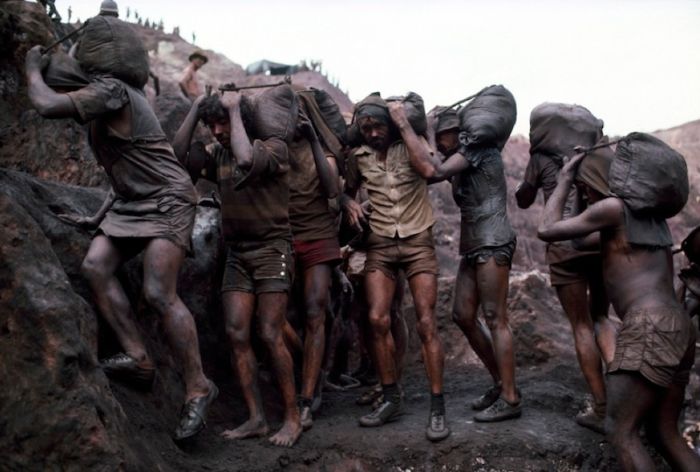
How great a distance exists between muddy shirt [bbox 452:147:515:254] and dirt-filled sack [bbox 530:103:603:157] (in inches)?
15.6

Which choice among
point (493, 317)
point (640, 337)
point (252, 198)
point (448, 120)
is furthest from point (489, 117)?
point (640, 337)

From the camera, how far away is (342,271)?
8.40 meters

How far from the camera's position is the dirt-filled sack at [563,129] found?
6859mm

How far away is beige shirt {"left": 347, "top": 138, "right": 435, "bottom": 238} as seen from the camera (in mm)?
6785

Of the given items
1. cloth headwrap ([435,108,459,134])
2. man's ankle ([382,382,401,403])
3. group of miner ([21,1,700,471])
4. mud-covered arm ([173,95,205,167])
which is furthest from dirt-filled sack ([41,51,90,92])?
man's ankle ([382,382,401,403])

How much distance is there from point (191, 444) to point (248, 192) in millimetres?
1842

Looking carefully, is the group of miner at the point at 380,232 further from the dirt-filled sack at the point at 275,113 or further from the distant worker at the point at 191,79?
the distant worker at the point at 191,79

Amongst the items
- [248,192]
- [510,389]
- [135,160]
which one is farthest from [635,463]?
[135,160]

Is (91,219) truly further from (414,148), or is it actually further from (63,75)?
(414,148)

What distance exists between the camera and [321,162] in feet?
22.1

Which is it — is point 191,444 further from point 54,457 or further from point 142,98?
point 142,98

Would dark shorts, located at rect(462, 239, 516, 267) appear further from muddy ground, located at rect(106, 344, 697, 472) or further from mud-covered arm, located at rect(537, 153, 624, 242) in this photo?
muddy ground, located at rect(106, 344, 697, 472)

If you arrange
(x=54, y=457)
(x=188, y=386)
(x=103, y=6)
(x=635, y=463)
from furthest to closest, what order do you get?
(x=103, y=6)
(x=188, y=386)
(x=635, y=463)
(x=54, y=457)

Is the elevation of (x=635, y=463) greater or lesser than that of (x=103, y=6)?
lesser
